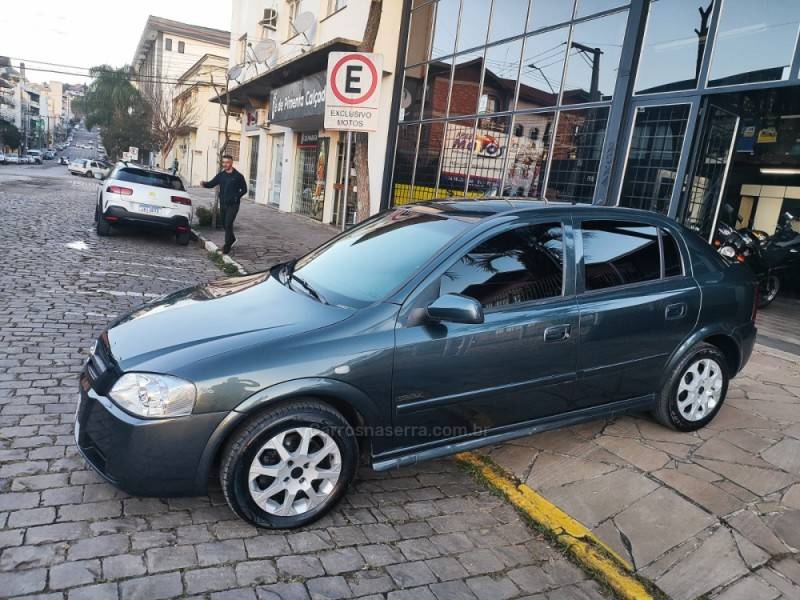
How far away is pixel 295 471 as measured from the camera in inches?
111

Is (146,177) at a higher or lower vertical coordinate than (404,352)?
higher

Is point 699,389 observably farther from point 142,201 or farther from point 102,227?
point 102,227

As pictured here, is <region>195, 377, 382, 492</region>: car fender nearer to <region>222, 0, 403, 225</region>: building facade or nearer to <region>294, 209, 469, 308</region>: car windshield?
<region>294, 209, 469, 308</region>: car windshield

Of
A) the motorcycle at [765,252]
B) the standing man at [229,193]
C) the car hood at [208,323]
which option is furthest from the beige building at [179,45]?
the car hood at [208,323]

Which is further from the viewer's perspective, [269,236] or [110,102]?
[110,102]

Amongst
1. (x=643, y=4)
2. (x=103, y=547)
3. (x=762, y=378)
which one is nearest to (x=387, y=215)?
(x=103, y=547)

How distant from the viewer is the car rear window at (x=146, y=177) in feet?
36.2

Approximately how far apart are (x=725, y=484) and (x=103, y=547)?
11.4 ft

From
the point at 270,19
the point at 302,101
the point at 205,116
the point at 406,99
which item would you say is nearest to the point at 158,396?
the point at 406,99

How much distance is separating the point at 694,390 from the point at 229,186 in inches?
348

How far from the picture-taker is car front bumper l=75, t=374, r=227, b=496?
8.48ft

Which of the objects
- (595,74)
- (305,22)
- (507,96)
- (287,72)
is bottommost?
(507,96)

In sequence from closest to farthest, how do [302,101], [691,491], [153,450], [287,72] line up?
[153,450] → [691,491] → [302,101] → [287,72]

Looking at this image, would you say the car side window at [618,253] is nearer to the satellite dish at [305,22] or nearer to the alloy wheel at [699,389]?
the alloy wheel at [699,389]
